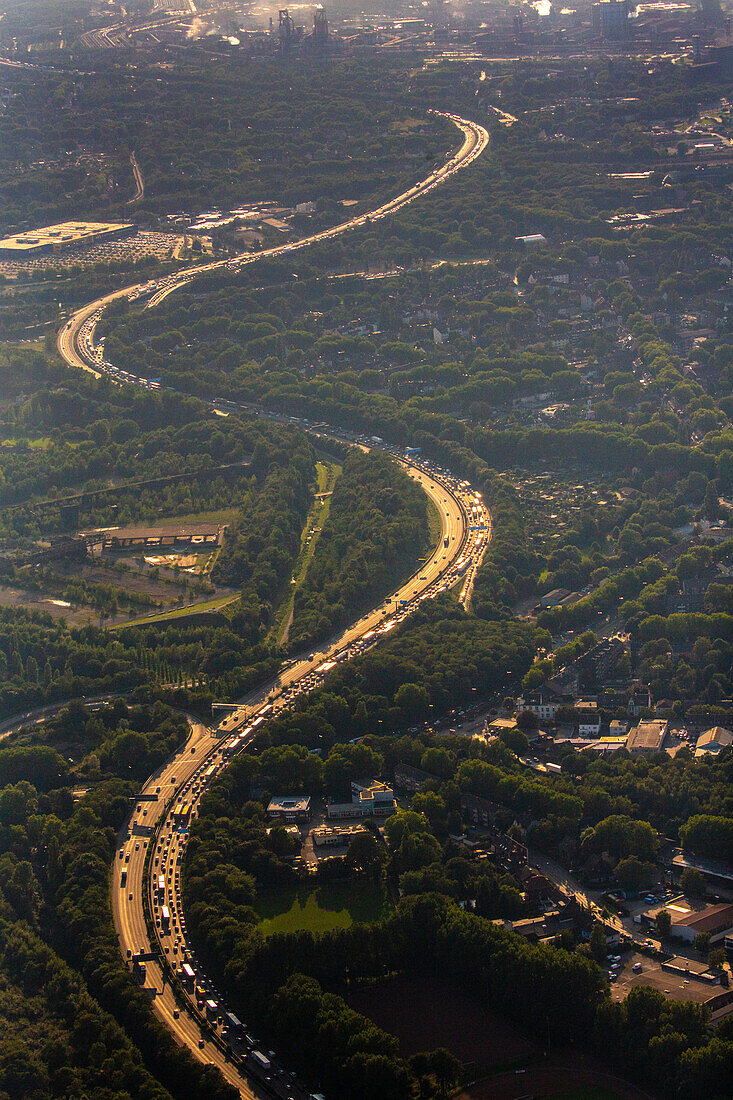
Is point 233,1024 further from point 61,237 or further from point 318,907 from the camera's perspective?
point 61,237

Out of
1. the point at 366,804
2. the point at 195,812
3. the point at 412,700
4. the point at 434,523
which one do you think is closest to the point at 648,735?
the point at 412,700

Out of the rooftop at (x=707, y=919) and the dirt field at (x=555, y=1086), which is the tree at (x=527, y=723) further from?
the dirt field at (x=555, y=1086)

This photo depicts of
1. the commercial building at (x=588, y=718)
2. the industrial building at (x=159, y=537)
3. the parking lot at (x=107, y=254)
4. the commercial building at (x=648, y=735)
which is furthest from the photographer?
the parking lot at (x=107, y=254)

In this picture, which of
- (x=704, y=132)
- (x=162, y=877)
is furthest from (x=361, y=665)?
(x=704, y=132)

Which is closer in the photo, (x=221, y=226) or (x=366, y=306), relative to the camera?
(x=366, y=306)

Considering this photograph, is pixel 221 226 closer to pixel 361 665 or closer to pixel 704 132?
pixel 704 132

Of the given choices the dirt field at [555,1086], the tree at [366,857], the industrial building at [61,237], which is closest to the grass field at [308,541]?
the tree at [366,857]

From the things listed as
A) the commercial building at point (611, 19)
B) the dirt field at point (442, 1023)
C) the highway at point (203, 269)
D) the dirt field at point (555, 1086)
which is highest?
the commercial building at point (611, 19)
